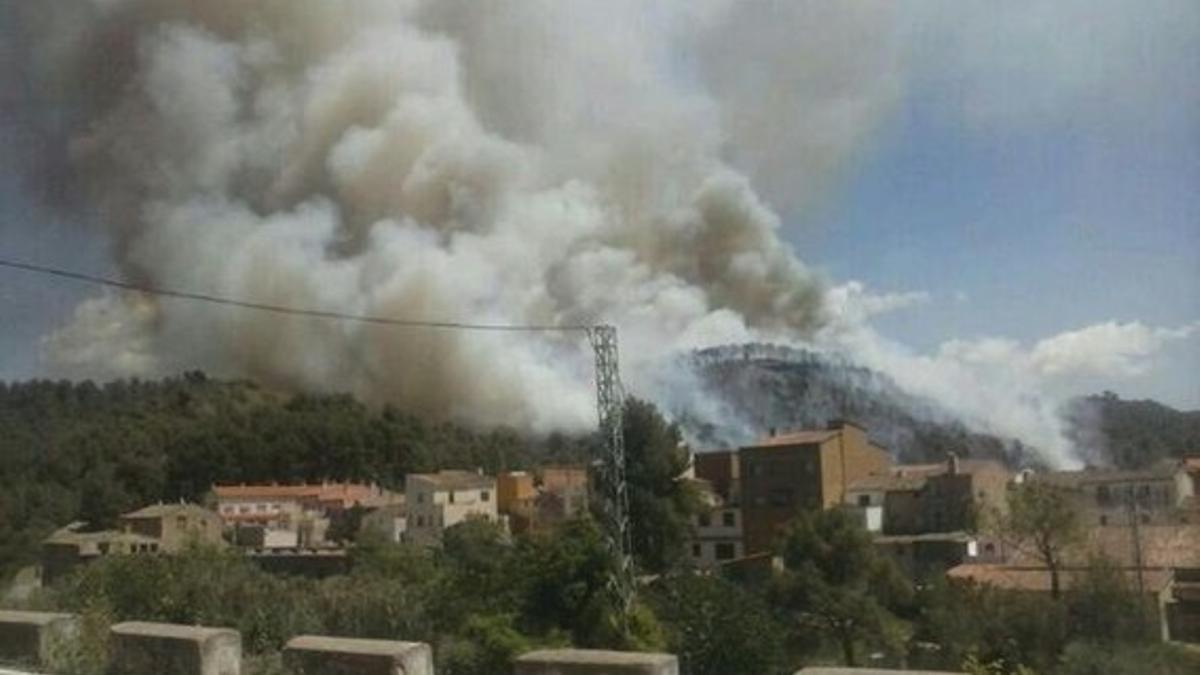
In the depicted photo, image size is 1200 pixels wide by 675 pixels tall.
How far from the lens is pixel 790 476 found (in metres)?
31.6

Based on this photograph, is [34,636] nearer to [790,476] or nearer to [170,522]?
[790,476]

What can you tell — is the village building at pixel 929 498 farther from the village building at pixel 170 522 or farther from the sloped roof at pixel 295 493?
the village building at pixel 170 522

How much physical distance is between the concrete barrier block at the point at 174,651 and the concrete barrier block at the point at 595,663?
100cm

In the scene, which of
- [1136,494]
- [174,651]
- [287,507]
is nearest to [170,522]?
[287,507]

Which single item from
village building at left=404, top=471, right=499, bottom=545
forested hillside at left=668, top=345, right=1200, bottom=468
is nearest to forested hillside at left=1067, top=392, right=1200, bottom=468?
forested hillside at left=668, top=345, right=1200, bottom=468

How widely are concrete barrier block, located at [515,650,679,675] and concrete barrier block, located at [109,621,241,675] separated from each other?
1.00m

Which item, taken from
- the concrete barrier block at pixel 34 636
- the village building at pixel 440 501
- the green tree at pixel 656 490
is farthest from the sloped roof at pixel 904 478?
the concrete barrier block at pixel 34 636

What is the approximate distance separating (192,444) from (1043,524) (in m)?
28.4

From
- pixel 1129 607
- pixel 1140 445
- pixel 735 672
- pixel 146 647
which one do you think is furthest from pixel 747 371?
pixel 146 647

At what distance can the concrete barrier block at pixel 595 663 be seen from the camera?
275cm

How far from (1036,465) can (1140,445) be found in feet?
17.9

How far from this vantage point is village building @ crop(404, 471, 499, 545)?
35688 mm

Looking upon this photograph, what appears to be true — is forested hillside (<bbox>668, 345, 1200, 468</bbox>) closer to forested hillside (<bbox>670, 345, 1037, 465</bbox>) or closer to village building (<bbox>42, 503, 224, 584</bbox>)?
forested hillside (<bbox>670, 345, 1037, 465</bbox>)

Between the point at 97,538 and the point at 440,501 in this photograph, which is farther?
the point at 440,501
